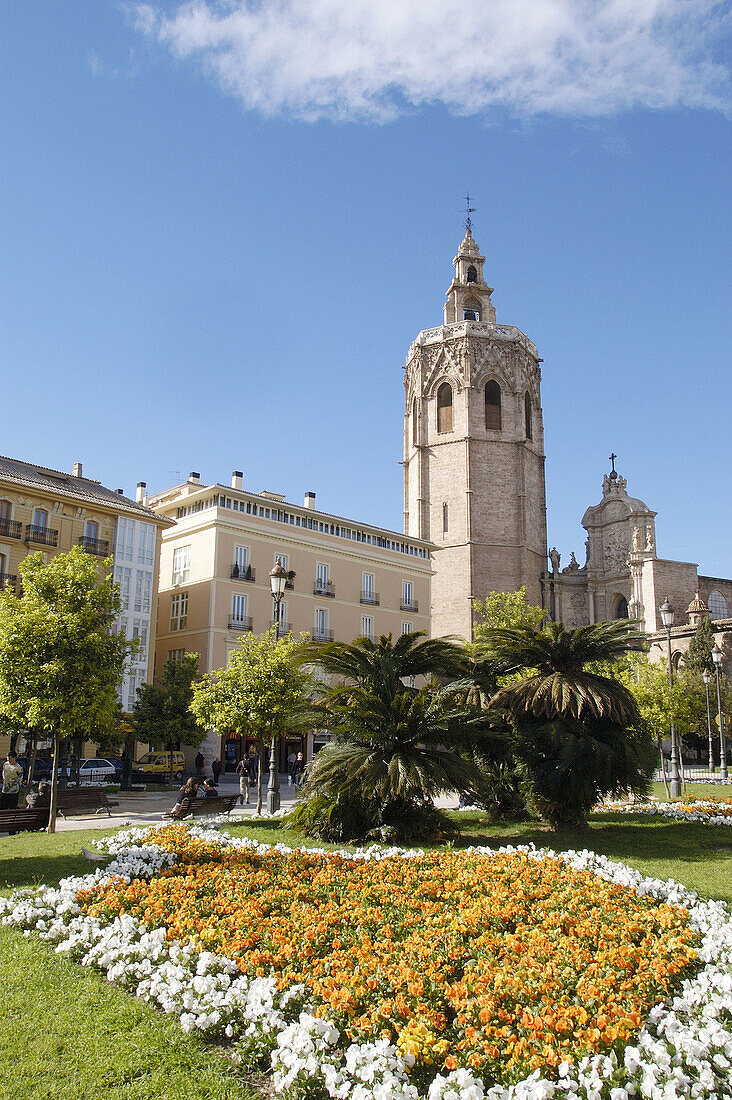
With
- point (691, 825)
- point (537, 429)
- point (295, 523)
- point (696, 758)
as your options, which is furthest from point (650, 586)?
point (691, 825)

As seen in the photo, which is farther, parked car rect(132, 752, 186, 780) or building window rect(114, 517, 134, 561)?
building window rect(114, 517, 134, 561)

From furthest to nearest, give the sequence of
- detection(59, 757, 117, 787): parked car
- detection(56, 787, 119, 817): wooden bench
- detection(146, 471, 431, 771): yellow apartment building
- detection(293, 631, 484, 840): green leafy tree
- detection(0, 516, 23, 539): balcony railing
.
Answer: detection(146, 471, 431, 771): yellow apartment building, detection(0, 516, 23, 539): balcony railing, detection(59, 757, 117, 787): parked car, detection(56, 787, 119, 817): wooden bench, detection(293, 631, 484, 840): green leafy tree

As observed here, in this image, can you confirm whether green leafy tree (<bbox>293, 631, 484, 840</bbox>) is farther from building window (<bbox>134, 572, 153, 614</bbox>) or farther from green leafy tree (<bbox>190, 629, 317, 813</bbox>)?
building window (<bbox>134, 572, 153, 614</bbox>)

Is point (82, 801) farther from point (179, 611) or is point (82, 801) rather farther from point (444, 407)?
point (444, 407)

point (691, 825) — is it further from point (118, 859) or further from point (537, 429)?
point (537, 429)

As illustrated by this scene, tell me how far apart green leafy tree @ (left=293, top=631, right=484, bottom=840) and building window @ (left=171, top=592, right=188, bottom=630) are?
99.5 feet

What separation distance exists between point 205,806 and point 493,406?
178 feet

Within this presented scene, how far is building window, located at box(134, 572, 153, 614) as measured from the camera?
39906 millimetres

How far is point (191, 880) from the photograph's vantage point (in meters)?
9.26

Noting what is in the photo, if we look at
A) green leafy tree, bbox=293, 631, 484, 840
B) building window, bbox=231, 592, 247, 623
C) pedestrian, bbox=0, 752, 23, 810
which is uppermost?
building window, bbox=231, 592, 247, 623

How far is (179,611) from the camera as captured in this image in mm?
43656

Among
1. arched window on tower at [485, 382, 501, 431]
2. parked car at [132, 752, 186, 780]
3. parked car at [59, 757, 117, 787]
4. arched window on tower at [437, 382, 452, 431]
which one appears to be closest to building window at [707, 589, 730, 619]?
arched window on tower at [485, 382, 501, 431]

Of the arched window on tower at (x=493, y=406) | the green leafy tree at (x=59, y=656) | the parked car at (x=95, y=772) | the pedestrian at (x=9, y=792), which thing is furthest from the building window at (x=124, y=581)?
the arched window on tower at (x=493, y=406)

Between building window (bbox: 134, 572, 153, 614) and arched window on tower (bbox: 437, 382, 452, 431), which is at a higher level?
arched window on tower (bbox: 437, 382, 452, 431)
